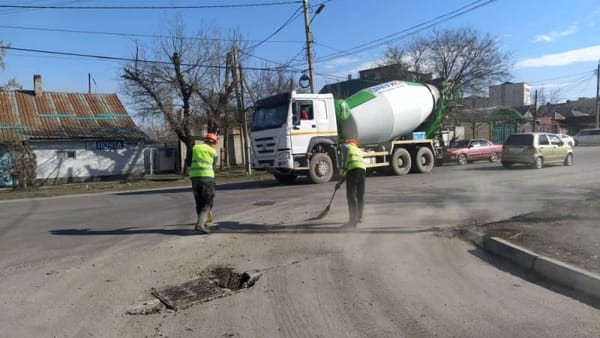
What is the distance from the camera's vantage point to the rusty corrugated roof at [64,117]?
88.5 feet

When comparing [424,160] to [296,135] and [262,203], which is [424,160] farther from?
[262,203]

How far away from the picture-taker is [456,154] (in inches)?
1038

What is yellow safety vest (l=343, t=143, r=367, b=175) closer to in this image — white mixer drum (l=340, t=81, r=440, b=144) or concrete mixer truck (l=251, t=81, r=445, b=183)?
concrete mixer truck (l=251, t=81, r=445, b=183)

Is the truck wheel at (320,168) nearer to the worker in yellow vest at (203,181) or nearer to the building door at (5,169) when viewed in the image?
the worker in yellow vest at (203,181)

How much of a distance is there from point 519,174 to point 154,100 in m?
20.2

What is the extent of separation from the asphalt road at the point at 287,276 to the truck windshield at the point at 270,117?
18.5 ft

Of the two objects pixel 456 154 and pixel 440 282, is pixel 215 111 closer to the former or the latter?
pixel 456 154

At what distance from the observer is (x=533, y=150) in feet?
66.8

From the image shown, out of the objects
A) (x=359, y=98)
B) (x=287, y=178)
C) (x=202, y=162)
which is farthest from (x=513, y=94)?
(x=202, y=162)

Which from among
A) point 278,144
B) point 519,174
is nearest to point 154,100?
point 278,144

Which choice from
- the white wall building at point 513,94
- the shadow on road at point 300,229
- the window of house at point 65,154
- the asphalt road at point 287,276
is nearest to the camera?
the asphalt road at point 287,276

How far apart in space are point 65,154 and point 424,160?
20.4 meters

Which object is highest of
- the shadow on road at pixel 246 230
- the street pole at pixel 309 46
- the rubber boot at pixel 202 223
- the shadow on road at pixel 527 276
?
the street pole at pixel 309 46

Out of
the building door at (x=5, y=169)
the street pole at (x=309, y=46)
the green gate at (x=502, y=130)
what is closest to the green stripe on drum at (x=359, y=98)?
the street pole at (x=309, y=46)
